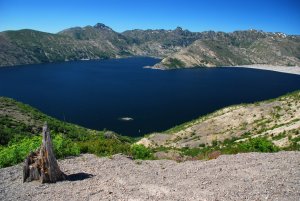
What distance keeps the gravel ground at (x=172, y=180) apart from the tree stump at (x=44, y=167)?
0.75 metres

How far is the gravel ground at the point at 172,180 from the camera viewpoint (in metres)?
24.7

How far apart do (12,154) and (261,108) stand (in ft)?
240

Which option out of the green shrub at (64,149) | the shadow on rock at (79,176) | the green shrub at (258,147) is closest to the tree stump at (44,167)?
the shadow on rock at (79,176)

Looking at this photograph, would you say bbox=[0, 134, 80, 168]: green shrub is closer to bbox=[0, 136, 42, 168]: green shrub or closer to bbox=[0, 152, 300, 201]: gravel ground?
bbox=[0, 136, 42, 168]: green shrub

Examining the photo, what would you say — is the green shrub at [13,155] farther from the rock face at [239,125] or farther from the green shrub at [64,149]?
the rock face at [239,125]

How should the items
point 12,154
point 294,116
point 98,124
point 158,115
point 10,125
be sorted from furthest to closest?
point 158,115 → point 98,124 → point 10,125 → point 294,116 → point 12,154

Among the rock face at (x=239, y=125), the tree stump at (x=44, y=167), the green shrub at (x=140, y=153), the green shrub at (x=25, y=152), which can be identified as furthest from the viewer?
the rock face at (x=239, y=125)

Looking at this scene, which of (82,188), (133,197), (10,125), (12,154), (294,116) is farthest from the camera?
(10,125)

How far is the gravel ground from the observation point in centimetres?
2469

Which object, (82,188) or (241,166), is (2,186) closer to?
(82,188)

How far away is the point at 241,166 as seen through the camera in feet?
98.2

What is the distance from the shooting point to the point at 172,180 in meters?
28.7

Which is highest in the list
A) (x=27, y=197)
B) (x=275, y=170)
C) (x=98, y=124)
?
(x=275, y=170)

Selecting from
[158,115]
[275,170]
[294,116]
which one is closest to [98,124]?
[158,115]
